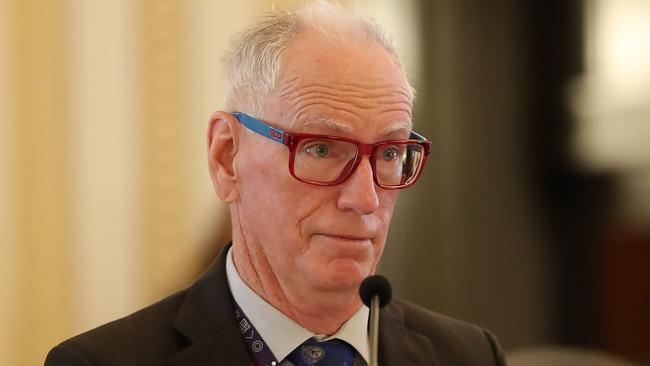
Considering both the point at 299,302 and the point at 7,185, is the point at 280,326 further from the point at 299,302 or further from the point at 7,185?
the point at 7,185

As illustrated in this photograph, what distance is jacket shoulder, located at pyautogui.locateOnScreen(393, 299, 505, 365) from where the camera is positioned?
2.41 metres

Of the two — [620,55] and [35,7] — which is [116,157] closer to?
[35,7]

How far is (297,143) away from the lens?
2.02m

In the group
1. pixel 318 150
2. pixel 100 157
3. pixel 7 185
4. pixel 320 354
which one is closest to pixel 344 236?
pixel 318 150

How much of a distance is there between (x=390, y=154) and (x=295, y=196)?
0.70 ft

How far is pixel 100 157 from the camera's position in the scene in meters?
4.77

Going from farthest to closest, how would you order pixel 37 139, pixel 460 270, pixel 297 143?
pixel 460 270
pixel 37 139
pixel 297 143

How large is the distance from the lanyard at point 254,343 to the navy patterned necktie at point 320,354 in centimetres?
4

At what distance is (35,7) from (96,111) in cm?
53

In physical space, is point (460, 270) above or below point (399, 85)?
below

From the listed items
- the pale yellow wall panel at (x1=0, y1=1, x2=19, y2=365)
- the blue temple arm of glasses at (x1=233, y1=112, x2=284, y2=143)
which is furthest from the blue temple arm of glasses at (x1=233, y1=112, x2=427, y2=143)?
the pale yellow wall panel at (x1=0, y1=1, x2=19, y2=365)

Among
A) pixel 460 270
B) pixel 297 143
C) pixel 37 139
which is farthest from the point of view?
pixel 460 270

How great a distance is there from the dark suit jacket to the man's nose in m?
0.39

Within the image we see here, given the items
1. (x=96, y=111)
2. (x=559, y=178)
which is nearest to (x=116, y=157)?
(x=96, y=111)
